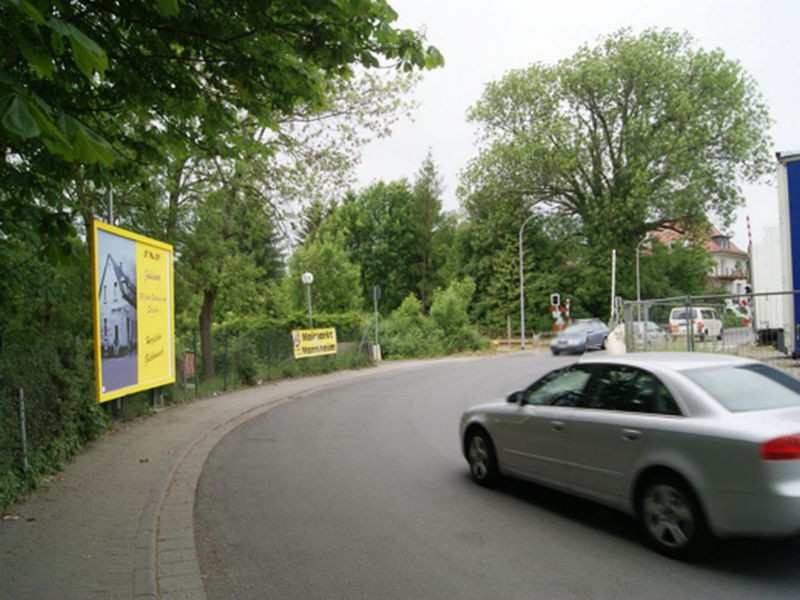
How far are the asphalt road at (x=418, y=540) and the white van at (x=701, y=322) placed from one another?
639cm

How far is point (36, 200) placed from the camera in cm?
795

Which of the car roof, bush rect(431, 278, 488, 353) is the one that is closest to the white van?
the car roof

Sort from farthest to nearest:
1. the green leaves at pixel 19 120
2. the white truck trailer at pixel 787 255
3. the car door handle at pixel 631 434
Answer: the white truck trailer at pixel 787 255 < the car door handle at pixel 631 434 < the green leaves at pixel 19 120

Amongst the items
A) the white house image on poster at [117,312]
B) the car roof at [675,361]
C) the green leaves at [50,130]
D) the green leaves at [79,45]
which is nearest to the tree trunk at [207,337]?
the white house image on poster at [117,312]

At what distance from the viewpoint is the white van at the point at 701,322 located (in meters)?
12.9

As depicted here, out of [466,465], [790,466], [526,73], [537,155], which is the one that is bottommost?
[466,465]

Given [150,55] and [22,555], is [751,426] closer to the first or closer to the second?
[22,555]

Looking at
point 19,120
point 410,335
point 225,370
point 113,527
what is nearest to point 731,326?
point 113,527

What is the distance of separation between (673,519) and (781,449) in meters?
0.95

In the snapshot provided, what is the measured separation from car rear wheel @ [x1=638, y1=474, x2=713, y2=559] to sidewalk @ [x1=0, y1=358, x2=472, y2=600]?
10.9ft

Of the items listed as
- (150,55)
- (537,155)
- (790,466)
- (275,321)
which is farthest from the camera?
(537,155)

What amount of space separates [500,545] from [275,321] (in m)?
29.1

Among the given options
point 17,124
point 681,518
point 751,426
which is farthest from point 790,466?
point 17,124

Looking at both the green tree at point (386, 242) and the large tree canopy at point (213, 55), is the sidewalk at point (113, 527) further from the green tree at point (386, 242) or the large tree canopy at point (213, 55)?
the green tree at point (386, 242)
